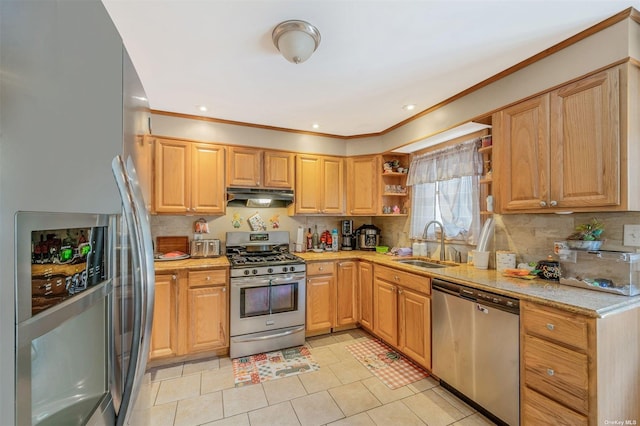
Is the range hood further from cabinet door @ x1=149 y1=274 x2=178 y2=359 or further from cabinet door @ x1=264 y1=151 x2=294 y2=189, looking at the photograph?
cabinet door @ x1=149 y1=274 x2=178 y2=359

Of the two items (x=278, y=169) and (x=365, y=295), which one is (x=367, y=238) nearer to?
(x=365, y=295)

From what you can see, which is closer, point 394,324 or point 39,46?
point 39,46

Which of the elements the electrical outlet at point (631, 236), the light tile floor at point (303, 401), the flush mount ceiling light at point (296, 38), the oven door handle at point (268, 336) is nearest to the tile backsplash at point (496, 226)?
the electrical outlet at point (631, 236)

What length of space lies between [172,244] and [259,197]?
3.77 feet

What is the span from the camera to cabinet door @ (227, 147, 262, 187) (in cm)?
320

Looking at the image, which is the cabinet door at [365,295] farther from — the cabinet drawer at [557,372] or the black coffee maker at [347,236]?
the cabinet drawer at [557,372]

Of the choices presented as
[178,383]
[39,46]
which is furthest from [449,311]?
[39,46]

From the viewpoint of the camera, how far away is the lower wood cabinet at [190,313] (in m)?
2.59

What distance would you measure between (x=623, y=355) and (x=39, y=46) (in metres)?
2.64

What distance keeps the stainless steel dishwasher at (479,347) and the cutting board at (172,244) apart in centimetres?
274

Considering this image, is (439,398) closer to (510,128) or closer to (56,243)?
(510,128)

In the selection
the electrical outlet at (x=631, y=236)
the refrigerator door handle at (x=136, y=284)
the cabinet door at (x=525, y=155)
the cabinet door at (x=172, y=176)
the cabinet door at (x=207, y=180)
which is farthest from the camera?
the cabinet door at (x=207, y=180)

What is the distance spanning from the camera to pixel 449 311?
86.4 inches

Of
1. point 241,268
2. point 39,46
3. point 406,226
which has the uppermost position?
point 39,46
